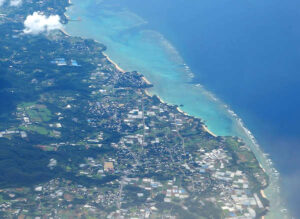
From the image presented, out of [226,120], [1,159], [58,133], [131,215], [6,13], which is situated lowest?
[131,215]

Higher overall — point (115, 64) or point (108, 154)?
point (115, 64)

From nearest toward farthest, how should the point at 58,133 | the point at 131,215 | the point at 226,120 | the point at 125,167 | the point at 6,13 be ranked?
the point at 131,215, the point at 125,167, the point at 58,133, the point at 226,120, the point at 6,13

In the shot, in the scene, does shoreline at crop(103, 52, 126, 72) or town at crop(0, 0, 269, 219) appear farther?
shoreline at crop(103, 52, 126, 72)

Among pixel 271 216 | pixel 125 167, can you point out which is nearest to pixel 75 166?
pixel 125 167

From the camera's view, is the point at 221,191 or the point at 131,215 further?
the point at 221,191

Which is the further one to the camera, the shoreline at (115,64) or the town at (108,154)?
the shoreline at (115,64)

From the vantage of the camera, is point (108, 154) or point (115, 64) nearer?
point (108, 154)

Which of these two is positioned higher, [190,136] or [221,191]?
[190,136]

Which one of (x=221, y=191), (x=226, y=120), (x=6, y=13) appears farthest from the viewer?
(x=6, y=13)

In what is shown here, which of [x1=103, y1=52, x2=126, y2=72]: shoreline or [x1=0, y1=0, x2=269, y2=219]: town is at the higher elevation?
[x1=103, y1=52, x2=126, y2=72]: shoreline

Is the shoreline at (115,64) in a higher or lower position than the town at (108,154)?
higher

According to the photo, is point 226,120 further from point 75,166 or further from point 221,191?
point 75,166
